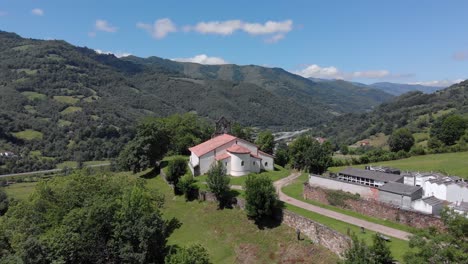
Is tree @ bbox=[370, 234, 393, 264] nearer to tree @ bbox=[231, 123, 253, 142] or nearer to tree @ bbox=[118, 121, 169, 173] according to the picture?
tree @ bbox=[118, 121, 169, 173]

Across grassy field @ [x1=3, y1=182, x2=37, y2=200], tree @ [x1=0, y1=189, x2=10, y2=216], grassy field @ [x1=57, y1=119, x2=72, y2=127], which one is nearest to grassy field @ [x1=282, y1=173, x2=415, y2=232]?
tree @ [x1=0, y1=189, x2=10, y2=216]

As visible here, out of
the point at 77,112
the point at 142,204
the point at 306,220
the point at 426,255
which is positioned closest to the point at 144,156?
the point at 142,204

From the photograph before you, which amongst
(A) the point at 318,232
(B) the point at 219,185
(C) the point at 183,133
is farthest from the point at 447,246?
A: (C) the point at 183,133

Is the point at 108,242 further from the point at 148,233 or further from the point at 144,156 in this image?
the point at 144,156

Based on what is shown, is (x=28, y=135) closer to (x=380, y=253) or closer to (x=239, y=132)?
(x=239, y=132)

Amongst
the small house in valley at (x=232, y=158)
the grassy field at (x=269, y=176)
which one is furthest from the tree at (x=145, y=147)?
the grassy field at (x=269, y=176)

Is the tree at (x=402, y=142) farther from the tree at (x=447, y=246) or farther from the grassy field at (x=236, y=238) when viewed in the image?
the tree at (x=447, y=246)

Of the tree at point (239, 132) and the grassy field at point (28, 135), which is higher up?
the tree at point (239, 132)
